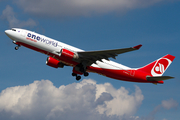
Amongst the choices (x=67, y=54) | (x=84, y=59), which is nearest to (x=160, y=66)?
(x=84, y=59)

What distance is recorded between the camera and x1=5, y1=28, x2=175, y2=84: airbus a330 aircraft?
1535 inches

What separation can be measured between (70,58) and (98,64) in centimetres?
586

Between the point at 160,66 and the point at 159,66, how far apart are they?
0.22 meters

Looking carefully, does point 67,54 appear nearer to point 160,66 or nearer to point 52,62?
point 52,62

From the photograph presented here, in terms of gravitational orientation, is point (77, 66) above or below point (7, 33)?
below

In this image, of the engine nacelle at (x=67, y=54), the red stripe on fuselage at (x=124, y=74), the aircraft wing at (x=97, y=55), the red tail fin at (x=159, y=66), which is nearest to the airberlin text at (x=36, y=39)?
the engine nacelle at (x=67, y=54)

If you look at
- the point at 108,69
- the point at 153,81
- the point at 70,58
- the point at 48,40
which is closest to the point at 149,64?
the point at 153,81

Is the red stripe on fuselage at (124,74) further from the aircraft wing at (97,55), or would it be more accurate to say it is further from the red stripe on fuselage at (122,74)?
the aircraft wing at (97,55)

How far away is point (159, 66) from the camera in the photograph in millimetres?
47438

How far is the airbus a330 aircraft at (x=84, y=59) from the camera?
39.0m

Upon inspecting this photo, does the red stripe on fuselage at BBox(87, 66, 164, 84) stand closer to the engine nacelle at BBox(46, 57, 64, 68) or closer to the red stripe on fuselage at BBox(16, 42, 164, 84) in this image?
the red stripe on fuselage at BBox(16, 42, 164, 84)

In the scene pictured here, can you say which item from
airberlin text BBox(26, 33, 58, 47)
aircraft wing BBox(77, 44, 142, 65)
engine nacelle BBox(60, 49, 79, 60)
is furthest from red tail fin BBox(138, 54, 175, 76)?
airberlin text BBox(26, 33, 58, 47)

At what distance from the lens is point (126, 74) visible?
43656 millimetres

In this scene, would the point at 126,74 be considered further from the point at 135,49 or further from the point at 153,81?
the point at 135,49
